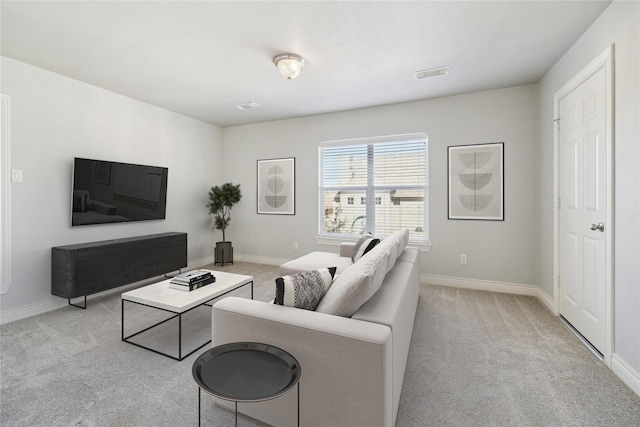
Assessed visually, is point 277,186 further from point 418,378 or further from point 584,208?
point 584,208

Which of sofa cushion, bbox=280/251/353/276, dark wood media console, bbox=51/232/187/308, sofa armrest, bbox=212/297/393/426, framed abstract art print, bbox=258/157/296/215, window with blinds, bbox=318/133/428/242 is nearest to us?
sofa armrest, bbox=212/297/393/426

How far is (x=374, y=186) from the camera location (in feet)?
14.8

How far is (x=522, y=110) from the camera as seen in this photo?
3.56 m

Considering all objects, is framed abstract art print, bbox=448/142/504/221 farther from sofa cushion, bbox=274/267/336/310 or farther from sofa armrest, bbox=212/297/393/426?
sofa armrest, bbox=212/297/393/426

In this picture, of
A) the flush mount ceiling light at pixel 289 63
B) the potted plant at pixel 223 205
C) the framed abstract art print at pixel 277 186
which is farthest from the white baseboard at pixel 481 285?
the potted plant at pixel 223 205

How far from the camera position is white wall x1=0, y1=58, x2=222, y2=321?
2.93 m

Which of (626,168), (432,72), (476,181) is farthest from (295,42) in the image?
(476,181)

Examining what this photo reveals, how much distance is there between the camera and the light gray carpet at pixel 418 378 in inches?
62.4

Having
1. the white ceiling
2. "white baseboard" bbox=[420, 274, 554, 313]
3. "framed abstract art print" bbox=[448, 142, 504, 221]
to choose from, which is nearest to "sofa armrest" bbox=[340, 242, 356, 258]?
"white baseboard" bbox=[420, 274, 554, 313]

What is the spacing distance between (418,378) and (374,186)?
298cm

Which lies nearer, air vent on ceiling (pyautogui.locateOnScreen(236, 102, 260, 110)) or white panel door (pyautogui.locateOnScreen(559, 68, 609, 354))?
white panel door (pyautogui.locateOnScreen(559, 68, 609, 354))

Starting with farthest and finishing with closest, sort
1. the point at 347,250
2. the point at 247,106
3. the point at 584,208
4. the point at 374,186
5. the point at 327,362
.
Answer: the point at 374,186 → the point at 247,106 → the point at 347,250 → the point at 584,208 → the point at 327,362

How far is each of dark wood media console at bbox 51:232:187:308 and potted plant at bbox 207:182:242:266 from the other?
36.9 inches

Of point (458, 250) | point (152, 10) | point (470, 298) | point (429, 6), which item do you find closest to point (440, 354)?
point (470, 298)
